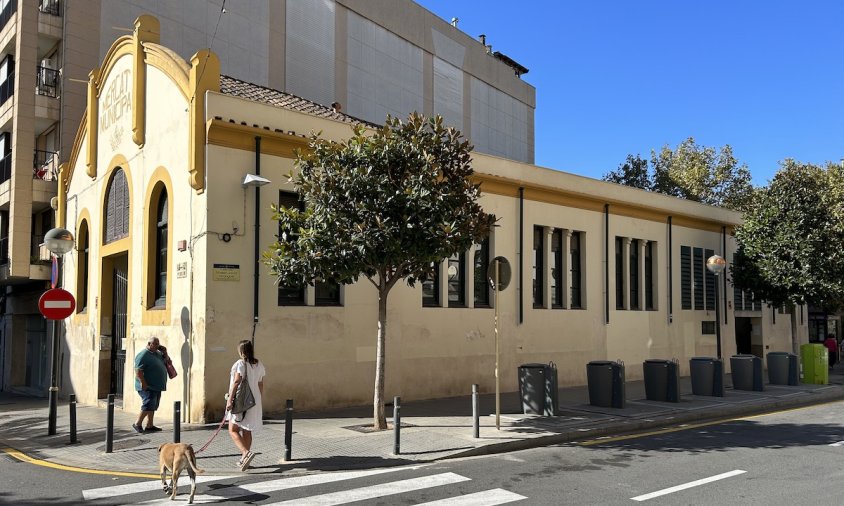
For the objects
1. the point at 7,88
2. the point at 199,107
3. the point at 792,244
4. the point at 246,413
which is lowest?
the point at 246,413

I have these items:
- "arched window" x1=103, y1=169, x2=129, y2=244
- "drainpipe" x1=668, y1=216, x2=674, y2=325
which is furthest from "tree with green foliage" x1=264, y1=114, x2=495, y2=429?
"drainpipe" x1=668, y1=216, x2=674, y2=325

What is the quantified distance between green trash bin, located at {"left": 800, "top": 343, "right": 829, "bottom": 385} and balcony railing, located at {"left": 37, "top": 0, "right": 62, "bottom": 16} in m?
25.0

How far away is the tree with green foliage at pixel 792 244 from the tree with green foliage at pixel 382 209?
46.7 ft

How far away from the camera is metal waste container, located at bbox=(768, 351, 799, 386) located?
1920cm

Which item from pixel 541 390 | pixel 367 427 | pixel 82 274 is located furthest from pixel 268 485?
pixel 82 274

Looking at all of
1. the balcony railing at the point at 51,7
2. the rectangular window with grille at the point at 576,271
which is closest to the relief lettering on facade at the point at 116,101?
the balcony railing at the point at 51,7

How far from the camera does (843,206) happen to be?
74.7ft

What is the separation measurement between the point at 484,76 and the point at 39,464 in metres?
36.7

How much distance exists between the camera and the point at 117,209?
672 inches

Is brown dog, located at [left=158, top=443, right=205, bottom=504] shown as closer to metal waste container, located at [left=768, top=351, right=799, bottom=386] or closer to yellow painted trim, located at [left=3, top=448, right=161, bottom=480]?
yellow painted trim, located at [left=3, top=448, right=161, bottom=480]

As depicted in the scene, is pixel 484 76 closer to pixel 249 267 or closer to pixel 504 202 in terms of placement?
pixel 504 202

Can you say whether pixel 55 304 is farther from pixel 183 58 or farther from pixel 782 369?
pixel 782 369

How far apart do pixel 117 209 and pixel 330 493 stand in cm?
1193

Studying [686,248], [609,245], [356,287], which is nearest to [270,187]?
[356,287]
